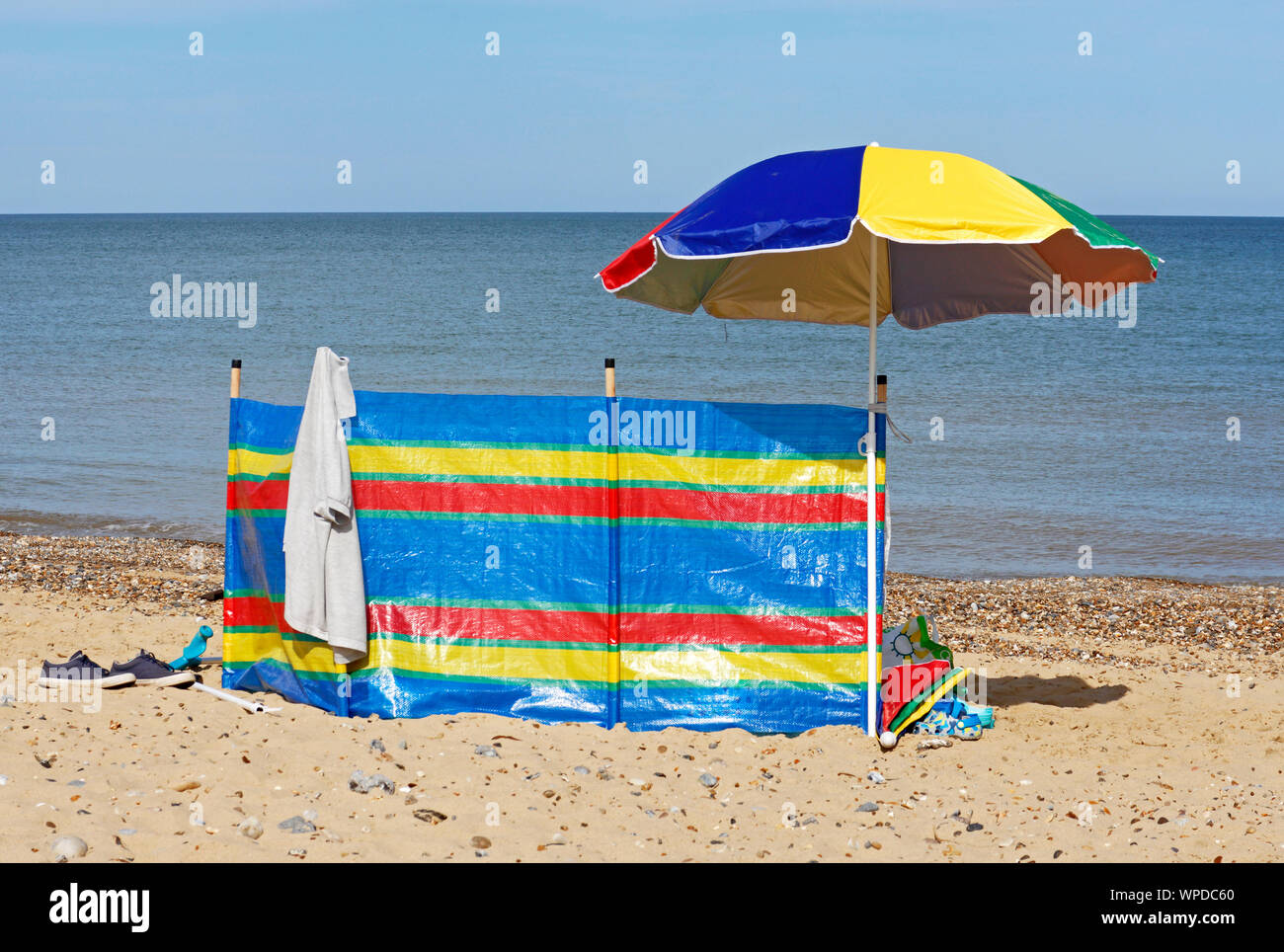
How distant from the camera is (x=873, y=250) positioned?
247 inches

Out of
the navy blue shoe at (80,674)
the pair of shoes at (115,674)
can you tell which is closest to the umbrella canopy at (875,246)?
the pair of shoes at (115,674)

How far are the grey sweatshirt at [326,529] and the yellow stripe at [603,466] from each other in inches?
8.1

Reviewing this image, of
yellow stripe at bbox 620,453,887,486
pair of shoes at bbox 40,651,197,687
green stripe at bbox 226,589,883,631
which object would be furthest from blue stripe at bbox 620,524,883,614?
pair of shoes at bbox 40,651,197,687

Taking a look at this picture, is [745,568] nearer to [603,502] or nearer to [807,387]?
[603,502]

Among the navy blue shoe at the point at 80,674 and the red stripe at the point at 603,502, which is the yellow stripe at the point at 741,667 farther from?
the navy blue shoe at the point at 80,674

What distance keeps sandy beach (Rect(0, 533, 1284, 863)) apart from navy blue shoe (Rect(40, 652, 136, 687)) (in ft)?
0.51

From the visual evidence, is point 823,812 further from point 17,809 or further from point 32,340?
point 32,340

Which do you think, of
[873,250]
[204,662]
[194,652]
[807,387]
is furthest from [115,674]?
[807,387]

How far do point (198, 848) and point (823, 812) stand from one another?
108 inches

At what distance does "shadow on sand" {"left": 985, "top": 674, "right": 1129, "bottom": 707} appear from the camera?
296 inches

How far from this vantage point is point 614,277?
614 centimetres

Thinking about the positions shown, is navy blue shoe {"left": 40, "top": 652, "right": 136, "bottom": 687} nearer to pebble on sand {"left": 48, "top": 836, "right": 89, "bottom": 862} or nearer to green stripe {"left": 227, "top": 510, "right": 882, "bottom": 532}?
green stripe {"left": 227, "top": 510, "right": 882, "bottom": 532}

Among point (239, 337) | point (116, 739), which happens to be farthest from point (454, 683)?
point (239, 337)
